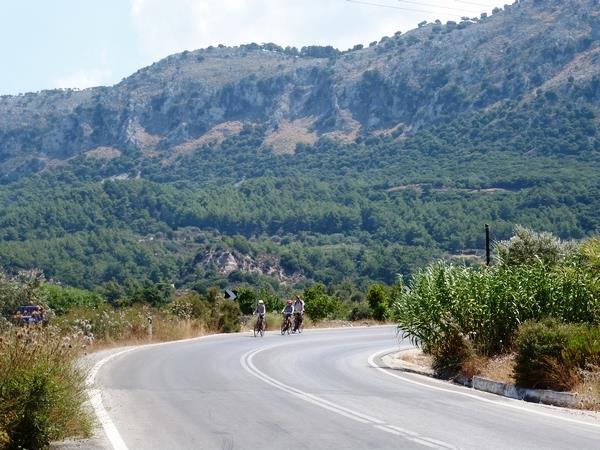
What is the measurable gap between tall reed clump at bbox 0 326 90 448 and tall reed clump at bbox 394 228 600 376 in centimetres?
1128

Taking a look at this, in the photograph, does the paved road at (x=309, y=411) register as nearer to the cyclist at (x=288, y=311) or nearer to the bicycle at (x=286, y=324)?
the cyclist at (x=288, y=311)

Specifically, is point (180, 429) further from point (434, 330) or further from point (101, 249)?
point (101, 249)

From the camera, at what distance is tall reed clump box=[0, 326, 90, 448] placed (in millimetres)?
10031

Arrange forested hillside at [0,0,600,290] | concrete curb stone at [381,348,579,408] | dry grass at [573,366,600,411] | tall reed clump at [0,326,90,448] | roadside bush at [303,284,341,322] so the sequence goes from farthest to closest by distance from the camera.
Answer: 1. forested hillside at [0,0,600,290]
2. roadside bush at [303,284,341,322]
3. concrete curb stone at [381,348,579,408]
4. dry grass at [573,366,600,411]
5. tall reed clump at [0,326,90,448]

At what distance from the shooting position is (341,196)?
159875 mm

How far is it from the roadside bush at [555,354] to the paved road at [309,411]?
34.6 inches

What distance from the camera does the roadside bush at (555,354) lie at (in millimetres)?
16172

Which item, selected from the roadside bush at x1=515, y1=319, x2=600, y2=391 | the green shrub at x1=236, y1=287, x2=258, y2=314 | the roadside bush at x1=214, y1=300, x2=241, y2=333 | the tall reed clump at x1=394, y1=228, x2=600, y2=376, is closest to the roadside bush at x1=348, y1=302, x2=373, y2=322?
the green shrub at x1=236, y1=287, x2=258, y2=314

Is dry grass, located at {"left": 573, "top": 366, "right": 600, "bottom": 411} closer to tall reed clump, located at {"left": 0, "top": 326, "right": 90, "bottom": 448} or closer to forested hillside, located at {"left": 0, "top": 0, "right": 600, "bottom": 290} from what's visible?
tall reed clump, located at {"left": 0, "top": 326, "right": 90, "bottom": 448}

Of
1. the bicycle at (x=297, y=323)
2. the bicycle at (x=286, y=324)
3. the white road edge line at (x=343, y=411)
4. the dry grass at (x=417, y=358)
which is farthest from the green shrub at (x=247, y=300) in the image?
the white road edge line at (x=343, y=411)

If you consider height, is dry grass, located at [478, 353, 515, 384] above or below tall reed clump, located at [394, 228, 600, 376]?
below

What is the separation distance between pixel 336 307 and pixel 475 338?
34.7m

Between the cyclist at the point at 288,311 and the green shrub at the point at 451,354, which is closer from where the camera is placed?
the green shrub at the point at 451,354

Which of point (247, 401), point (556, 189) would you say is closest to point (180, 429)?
point (247, 401)
